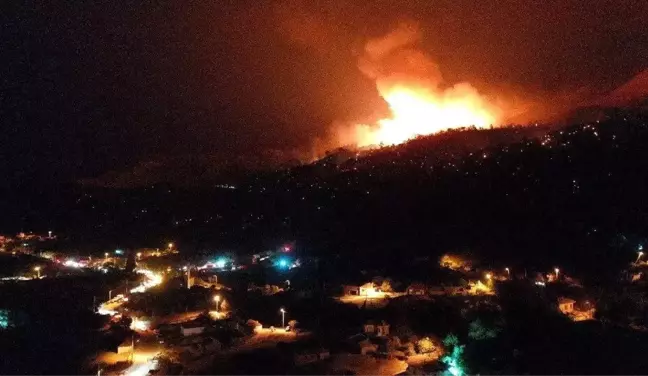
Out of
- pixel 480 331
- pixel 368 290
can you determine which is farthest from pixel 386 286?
pixel 480 331

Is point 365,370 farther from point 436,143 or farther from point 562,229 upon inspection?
point 436,143

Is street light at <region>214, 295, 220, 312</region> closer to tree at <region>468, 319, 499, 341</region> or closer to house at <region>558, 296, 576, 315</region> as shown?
tree at <region>468, 319, 499, 341</region>

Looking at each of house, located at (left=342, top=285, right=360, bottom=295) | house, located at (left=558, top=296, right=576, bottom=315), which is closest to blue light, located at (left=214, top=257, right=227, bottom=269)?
house, located at (left=342, top=285, right=360, bottom=295)

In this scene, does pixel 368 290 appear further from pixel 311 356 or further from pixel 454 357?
pixel 454 357

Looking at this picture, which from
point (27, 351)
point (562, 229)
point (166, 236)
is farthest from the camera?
point (166, 236)

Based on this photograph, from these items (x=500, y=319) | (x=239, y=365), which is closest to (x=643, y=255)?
(x=500, y=319)

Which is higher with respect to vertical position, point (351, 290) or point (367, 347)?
point (351, 290)

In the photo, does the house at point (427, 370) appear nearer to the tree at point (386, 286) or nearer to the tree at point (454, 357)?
the tree at point (454, 357)
